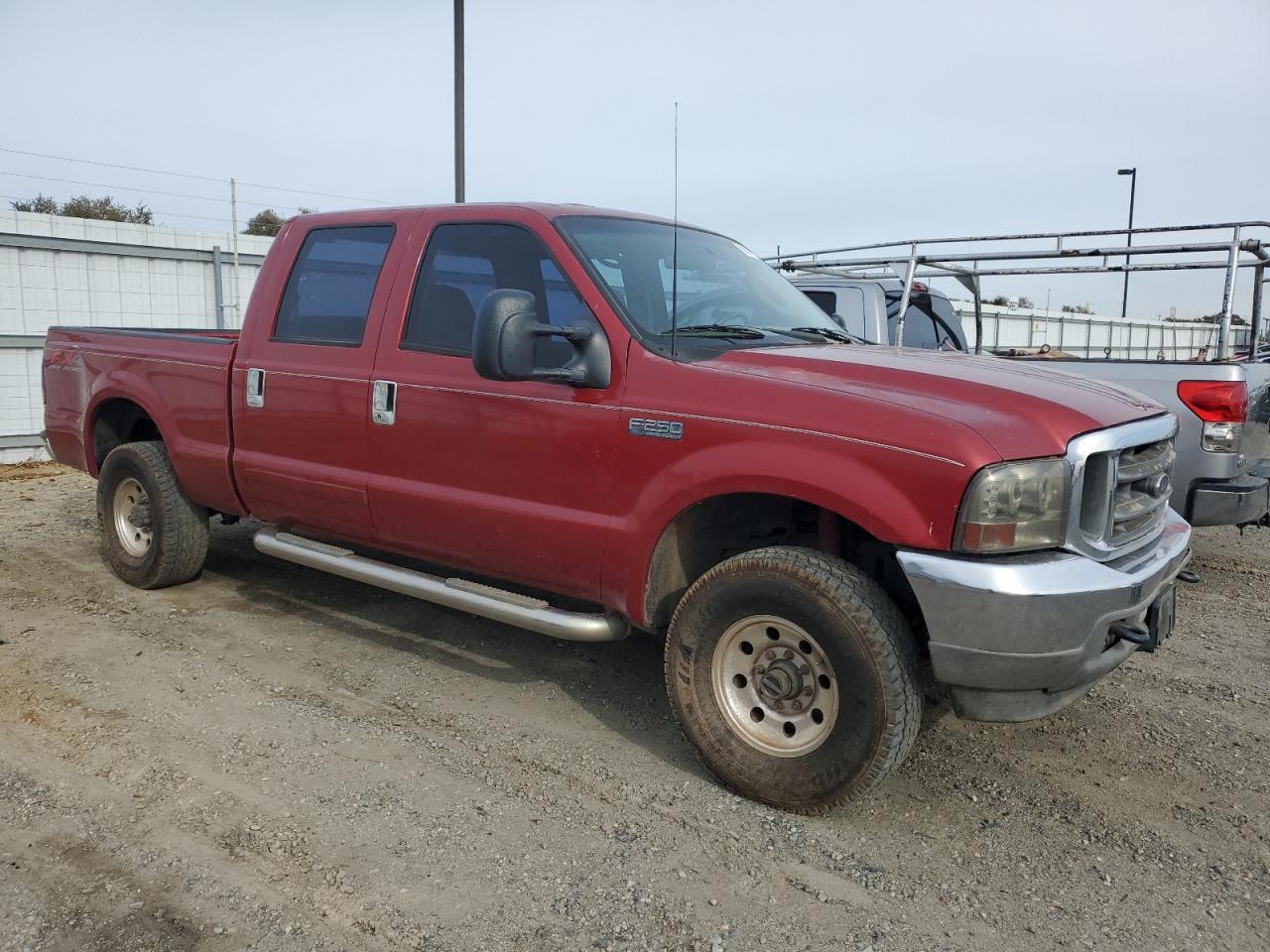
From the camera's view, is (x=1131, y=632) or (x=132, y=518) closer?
(x=1131, y=632)

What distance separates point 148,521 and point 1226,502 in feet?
19.5

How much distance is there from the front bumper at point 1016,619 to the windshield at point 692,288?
4.50ft

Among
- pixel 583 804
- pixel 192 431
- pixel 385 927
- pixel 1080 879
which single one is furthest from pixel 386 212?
pixel 1080 879

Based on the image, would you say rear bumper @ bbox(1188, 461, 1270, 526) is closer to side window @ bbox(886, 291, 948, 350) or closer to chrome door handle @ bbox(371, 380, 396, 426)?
→ side window @ bbox(886, 291, 948, 350)

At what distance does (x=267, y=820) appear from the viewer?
10.4ft

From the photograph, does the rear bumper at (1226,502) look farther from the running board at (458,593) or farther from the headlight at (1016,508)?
the running board at (458,593)

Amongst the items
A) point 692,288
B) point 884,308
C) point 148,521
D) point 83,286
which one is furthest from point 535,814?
point 83,286

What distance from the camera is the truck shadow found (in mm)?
4078

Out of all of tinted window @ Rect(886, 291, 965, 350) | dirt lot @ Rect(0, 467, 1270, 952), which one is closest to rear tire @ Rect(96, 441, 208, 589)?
dirt lot @ Rect(0, 467, 1270, 952)

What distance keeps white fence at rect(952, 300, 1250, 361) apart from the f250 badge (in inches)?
480

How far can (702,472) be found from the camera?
3.33m

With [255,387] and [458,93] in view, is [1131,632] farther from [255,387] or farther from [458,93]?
[458,93]

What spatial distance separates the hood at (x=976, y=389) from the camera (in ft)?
9.58

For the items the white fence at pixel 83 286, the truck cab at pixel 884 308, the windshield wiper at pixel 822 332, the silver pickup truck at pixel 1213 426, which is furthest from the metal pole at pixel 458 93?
the windshield wiper at pixel 822 332
